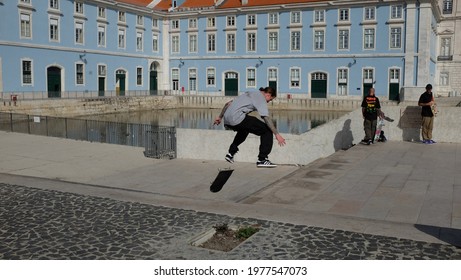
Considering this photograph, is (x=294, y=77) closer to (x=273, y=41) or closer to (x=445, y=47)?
(x=273, y=41)

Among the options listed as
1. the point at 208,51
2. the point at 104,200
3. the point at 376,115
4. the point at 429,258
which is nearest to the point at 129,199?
the point at 104,200

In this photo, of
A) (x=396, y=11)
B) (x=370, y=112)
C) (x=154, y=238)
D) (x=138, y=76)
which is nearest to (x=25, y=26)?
(x=138, y=76)

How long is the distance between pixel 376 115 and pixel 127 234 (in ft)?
36.6

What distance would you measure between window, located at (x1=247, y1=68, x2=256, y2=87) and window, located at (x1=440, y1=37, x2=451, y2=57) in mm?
25396

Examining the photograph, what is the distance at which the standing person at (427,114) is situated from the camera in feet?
50.5

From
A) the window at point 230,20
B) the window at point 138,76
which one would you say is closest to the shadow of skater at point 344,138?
the window at point 230,20

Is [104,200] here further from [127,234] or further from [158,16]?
[158,16]

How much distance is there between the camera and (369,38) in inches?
1912

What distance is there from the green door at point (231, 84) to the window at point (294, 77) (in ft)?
21.1

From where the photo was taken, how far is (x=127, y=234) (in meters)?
6.43

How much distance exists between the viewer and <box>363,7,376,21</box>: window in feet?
157

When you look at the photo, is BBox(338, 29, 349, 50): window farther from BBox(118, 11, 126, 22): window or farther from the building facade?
BBox(118, 11, 126, 22): window

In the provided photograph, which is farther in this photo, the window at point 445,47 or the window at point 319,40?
the window at point 445,47

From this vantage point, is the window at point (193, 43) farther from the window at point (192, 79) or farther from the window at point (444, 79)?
the window at point (444, 79)
